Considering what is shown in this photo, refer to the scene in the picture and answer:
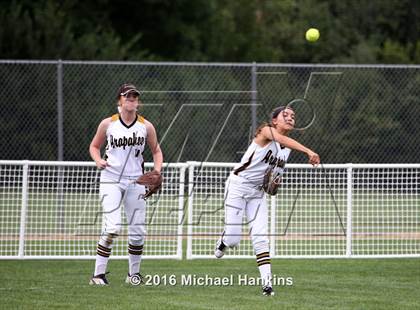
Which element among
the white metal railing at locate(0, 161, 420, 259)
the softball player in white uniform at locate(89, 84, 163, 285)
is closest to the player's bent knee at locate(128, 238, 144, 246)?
the softball player in white uniform at locate(89, 84, 163, 285)

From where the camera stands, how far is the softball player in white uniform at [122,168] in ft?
31.8

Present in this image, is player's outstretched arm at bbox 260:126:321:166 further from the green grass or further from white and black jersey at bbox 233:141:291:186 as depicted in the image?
the green grass

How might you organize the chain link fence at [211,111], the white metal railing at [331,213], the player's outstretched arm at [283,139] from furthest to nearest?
the chain link fence at [211,111] < the white metal railing at [331,213] < the player's outstretched arm at [283,139]

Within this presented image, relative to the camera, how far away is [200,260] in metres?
12.2

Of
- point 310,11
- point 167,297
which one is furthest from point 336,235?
point 310,11

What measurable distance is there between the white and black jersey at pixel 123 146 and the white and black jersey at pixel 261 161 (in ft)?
3.80

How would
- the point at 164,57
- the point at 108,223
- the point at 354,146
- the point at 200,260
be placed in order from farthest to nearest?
the point at 164,57
the point at 354,146
the point at 200,260
the point at 108,223

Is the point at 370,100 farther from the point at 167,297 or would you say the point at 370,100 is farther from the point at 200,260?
the point at 167,297

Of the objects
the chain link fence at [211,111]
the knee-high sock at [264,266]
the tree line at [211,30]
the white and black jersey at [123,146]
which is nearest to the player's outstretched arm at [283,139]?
the knee-high sock at [264,266]

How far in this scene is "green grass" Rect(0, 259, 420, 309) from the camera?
8430 millimetres

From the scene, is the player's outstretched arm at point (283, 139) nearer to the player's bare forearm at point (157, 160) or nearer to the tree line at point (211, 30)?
the player's bare forearm at point (157, 160)

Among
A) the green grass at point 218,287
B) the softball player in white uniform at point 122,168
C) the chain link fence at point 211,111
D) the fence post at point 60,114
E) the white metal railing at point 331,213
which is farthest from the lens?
the chain link fence at point 211,111

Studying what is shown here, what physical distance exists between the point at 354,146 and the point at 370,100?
32.5 inches

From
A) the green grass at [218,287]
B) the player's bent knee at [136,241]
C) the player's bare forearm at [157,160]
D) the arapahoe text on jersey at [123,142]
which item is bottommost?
the green grass at [218,287]
